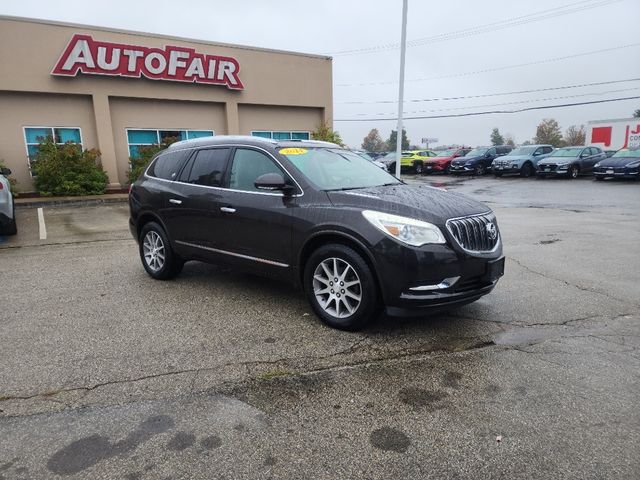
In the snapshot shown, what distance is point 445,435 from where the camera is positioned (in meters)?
2.70

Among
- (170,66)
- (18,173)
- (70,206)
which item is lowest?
(70,206)

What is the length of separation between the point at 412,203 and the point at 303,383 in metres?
1.83

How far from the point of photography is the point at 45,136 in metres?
15.9

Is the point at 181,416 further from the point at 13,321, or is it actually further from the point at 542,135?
the point at 542,135

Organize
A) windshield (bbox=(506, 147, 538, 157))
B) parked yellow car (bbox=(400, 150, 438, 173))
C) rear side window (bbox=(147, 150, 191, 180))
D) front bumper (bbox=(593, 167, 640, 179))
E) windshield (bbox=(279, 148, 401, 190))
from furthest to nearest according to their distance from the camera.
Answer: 1. parked yellow car (bbox=(400, 150, 438, 173))
2. windshield (bbox=(506, 147, 538, 157))
3. front bumper (bbox=(593, 167, 640, 179))
4. rear side window (bbox=(147, 150, 191, 180))
5. windshield (bbox=(279, 148, 401, 190))

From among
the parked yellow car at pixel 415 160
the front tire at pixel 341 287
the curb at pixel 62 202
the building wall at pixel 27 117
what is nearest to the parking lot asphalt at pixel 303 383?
the front tire at pixel 341 287

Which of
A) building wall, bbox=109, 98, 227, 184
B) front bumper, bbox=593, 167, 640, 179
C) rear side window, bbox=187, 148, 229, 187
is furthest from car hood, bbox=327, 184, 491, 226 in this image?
front bumper, bbox=593, 167, 640, 179

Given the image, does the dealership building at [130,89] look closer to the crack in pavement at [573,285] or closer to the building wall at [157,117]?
the building wall at [157,117]

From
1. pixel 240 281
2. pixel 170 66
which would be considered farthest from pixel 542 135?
pixel 240 281

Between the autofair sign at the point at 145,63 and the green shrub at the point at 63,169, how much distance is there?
254 cm

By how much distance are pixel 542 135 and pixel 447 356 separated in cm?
10963

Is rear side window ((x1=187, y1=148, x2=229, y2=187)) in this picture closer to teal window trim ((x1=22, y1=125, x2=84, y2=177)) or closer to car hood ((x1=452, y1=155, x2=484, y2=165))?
teal window trim ((x1=22, y1=125, x2=84, y2=177))

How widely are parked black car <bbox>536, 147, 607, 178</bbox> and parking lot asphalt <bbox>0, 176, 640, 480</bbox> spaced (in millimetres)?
21033

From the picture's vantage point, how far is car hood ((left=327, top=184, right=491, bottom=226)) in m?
3.92
